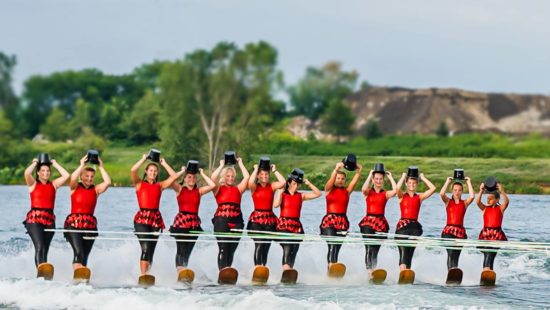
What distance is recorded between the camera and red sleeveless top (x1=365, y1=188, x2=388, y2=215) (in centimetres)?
1500

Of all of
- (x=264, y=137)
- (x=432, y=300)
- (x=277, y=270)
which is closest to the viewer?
(x=432, y=300)

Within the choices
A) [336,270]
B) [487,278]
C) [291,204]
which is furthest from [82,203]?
[487,278]

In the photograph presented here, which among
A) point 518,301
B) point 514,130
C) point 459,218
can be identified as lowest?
point 518,301

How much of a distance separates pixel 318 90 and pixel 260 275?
24.8m

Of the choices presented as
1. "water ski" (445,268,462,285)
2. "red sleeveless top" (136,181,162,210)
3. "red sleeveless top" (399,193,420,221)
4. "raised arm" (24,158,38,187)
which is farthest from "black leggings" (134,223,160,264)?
"water ski" (445,268,462,285)

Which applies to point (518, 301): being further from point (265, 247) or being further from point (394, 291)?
point (265, 247)

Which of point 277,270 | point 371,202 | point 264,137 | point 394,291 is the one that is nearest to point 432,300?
point 394,291

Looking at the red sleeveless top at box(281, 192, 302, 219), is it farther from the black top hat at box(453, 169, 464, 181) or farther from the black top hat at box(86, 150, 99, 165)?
the black top hat at box(86, 150, 99, 165)

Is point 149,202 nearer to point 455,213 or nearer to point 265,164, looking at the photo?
point 265,164

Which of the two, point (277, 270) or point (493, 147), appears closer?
point (277, 270)

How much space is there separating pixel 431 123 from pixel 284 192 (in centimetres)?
2149

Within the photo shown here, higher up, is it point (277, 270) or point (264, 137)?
point (264, 137)

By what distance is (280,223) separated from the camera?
1480cm

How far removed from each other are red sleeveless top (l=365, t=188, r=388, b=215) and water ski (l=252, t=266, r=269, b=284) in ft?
5.65
